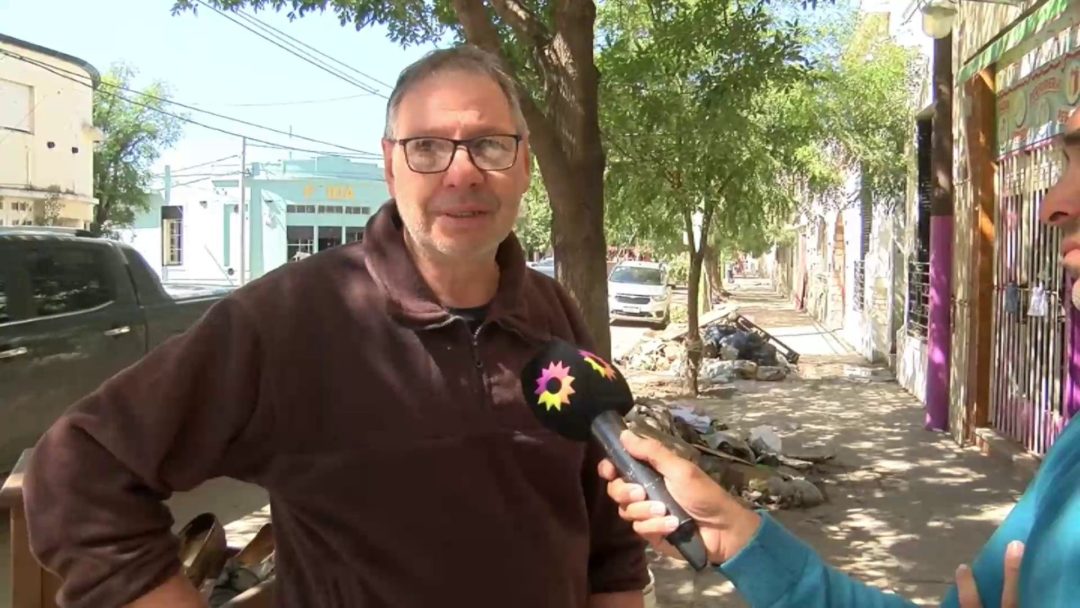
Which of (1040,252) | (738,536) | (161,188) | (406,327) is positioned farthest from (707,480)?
(161,188)

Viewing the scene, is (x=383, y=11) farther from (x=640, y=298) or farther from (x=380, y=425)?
(x=640, y=298)

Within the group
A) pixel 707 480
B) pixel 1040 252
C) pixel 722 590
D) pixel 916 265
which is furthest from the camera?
pixel 916 265

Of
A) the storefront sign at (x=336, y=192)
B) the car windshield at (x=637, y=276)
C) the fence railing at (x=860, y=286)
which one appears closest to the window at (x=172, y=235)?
the storefront sign at (x=336, y=192)

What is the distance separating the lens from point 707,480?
135 cm

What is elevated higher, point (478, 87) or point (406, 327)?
point (478, 87)

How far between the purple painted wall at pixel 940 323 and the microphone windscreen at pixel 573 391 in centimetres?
910

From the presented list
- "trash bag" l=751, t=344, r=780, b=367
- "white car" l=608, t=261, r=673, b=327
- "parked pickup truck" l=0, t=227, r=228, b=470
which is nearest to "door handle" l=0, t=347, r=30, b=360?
"parked pickup truck" l=0, t=227, r=228, b=470

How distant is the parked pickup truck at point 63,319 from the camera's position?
6750 millimetres

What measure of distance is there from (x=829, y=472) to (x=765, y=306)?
25883 mm

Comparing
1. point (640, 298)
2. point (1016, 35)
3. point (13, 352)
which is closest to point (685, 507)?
point (13, 352)

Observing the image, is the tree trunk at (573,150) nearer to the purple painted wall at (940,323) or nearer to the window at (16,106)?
the purple painted wall at (940,323)

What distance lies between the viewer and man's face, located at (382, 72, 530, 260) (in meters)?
1.87

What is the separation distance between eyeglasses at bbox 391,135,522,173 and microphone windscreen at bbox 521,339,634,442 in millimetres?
388

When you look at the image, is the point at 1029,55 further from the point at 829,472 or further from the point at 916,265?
the point at 916,265
